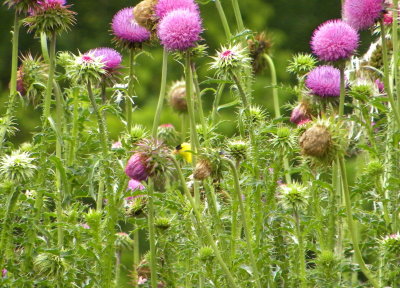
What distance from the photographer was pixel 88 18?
13.2 metres

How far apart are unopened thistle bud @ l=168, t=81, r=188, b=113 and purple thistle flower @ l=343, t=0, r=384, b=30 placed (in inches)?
69.8

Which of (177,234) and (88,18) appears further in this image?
(88,18)

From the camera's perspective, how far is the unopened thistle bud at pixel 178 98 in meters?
5.42

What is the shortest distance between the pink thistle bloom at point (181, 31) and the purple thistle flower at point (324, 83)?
58cm

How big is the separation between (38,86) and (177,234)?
98cm

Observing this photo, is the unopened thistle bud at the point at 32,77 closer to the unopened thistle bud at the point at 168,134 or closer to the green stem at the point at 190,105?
the green stem at the point at 190,105

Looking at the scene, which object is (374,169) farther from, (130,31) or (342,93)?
(130,31)

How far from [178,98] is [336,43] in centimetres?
197

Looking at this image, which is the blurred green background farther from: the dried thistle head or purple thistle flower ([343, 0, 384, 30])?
purple thistle flower ([343, 0, 384, 30])

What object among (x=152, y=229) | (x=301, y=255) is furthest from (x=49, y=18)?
(x=301, y=255)

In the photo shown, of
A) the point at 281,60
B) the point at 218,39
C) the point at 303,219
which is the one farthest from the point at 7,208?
the point at 218,39

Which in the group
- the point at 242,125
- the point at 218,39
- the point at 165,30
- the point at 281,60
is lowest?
the point at 242,125

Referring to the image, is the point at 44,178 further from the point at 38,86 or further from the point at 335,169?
the point at 335,169

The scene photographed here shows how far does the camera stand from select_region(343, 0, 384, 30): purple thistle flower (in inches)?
146
